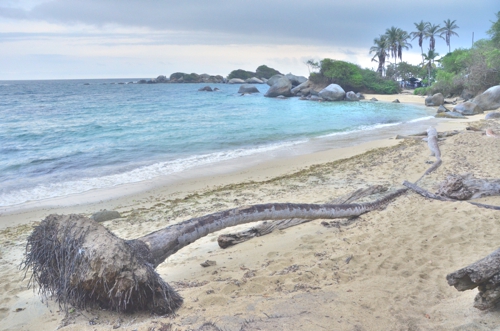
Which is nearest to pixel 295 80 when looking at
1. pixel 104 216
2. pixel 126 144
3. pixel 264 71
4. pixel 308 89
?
pixel 308 89

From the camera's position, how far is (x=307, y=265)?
4.33 m

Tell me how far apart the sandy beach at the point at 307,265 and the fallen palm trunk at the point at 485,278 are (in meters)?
0.16

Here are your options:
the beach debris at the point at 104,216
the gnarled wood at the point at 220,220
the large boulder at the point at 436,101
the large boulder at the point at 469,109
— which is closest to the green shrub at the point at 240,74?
the large boulder at the point at 436,101

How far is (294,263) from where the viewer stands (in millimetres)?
4449

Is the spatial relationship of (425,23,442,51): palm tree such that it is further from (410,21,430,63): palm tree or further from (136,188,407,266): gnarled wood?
(136,188,407,266): gnarled wood

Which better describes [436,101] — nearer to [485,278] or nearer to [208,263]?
[208,263]

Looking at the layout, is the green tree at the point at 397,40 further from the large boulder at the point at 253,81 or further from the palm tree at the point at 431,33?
the large boulder at the point at 253,81

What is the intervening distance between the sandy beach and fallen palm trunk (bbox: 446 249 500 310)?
0.52 ft

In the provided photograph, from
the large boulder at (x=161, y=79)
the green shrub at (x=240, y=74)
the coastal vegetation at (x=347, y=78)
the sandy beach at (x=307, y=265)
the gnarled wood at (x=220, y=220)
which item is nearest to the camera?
the sandy beach at (x=307, y=265)

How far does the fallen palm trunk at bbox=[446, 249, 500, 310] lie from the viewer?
8.09 ft

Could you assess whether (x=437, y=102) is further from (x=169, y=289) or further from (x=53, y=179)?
(x=169, y=289)

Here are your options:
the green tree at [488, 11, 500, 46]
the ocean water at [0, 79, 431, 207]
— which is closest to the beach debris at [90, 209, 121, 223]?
the ocean water at [0, 79, 431, 207]

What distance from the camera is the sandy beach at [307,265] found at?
2969 millimetres

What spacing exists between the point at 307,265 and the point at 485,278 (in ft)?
6.98
